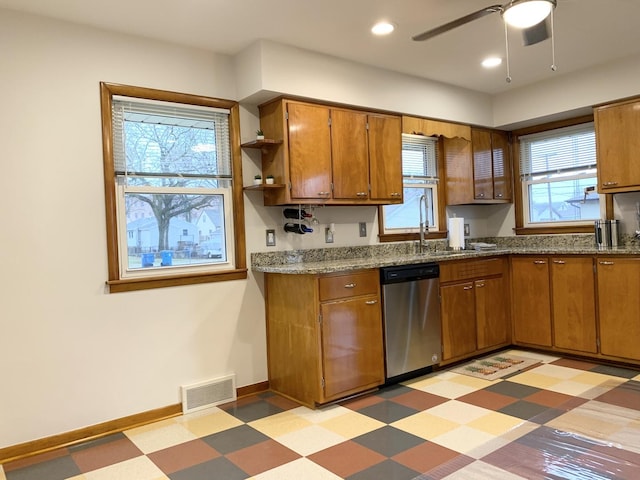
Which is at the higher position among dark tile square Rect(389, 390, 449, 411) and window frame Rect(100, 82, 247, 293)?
window frame Rect(100, 82, 247, 293)

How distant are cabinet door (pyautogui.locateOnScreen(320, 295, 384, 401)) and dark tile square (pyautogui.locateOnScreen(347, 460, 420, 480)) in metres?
0.87

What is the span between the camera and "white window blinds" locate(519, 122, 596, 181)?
476cm

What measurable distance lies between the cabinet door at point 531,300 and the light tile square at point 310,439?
2.50m

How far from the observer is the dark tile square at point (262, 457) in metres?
2.50

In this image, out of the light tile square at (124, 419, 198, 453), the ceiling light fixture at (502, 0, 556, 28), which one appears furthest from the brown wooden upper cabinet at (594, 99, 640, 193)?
the light tile square at (124, 419, 198, 453)

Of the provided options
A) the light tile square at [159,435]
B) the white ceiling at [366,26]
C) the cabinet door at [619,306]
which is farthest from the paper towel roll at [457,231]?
the light tile square at [159,435]

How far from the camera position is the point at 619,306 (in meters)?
3.92

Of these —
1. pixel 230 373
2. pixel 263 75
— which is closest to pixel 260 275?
pixel 230 373

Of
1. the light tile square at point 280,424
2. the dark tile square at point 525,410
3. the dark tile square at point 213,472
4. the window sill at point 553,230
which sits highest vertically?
the window sill at point 553,230

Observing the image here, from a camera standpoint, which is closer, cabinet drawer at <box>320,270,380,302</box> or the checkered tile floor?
the checkered tile floor

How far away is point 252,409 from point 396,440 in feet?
3.57

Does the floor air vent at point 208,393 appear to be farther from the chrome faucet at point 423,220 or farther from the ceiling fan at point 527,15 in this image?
the ceiling fan at point 527,15

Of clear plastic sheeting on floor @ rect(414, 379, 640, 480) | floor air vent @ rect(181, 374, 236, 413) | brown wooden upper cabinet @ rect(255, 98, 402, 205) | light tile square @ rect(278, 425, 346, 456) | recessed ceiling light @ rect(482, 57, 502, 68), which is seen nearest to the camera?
clear plastic sheeting on floor @ rect(414, 379, 640, 480)

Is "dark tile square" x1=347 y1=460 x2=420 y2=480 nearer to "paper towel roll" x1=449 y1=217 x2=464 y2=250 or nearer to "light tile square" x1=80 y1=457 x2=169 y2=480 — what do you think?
"light tile square" x1=80 y1=457 x2=169 y2=480
